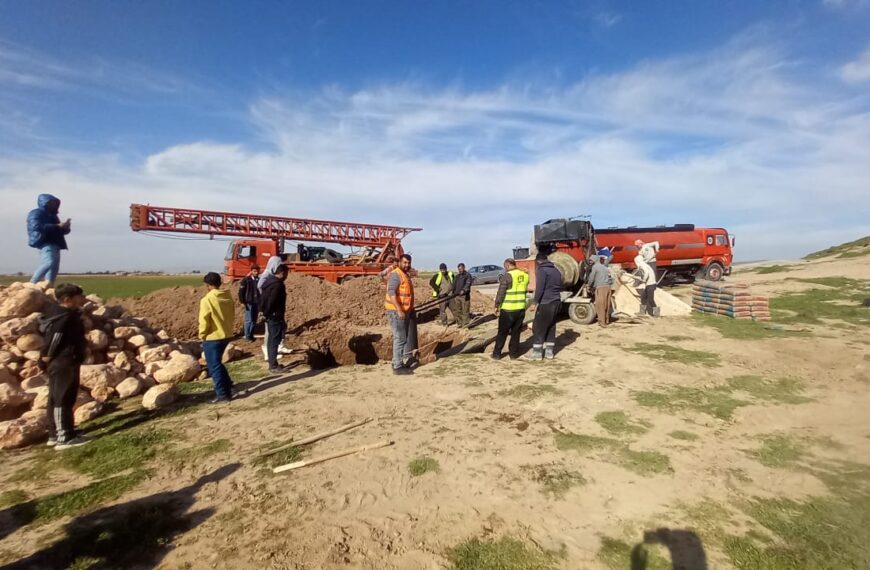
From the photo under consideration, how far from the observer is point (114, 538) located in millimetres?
2682

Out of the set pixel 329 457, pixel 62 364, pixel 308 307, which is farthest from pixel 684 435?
pixel 308 307

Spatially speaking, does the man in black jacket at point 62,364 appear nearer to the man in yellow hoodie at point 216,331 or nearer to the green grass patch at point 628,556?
the man in yellow hoodie at point 216,331

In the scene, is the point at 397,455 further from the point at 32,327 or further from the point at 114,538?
the point at 32,327

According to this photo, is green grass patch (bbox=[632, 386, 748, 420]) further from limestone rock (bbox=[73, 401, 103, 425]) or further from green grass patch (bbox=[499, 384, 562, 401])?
limestone rock (bbox=[73, 401, 103, 425])

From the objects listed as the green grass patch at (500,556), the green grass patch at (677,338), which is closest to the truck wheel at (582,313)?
the green grass patch at (677,338)

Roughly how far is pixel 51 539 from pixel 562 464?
12.6 feet

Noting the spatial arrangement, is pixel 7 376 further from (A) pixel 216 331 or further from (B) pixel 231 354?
(B) pixel 231 354

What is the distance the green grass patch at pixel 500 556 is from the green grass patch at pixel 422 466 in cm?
91

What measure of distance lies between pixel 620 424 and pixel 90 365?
712cm

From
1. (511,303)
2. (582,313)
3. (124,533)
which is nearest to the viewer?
(124,533)

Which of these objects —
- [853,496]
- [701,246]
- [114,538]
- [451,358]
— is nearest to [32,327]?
[114,538]

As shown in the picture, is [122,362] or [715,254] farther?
[715,254]

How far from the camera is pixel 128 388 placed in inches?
218

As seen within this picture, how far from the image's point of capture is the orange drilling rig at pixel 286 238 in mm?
16031
